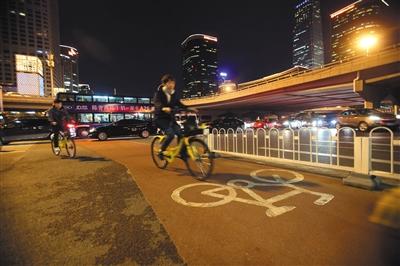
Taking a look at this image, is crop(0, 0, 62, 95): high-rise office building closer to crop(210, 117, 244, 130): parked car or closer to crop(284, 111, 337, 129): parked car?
crop(210, 117, 244, 130): parked car

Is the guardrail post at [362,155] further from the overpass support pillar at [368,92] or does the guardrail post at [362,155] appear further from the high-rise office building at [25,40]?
the high-rise office building at [25,40]

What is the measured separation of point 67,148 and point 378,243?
914 centimetres

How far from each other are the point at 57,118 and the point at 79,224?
6566 mm

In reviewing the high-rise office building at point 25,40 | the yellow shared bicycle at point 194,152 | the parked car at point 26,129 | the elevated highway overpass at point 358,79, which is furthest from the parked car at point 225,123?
the high-rise office building at point 25,40

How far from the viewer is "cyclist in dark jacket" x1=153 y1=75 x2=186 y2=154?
5.38 meters

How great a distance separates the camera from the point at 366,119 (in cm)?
1583

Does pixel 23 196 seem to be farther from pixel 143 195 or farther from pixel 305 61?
pixel 305 61

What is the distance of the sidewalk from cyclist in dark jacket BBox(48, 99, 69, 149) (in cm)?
337

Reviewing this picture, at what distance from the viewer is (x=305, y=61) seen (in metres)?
195

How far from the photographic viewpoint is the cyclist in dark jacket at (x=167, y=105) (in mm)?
5375

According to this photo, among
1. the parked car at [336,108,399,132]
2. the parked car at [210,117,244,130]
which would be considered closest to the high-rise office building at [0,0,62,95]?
the parked car at [210,117,244,130]

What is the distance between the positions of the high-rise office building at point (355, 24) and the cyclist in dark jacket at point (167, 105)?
287 ft

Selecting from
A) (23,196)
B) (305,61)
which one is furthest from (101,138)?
(305,61)

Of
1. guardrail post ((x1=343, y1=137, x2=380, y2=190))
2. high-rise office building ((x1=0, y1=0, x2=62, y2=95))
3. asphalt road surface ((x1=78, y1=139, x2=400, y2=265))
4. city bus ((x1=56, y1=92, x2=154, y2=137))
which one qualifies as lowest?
asphalt road surface ((x1=78, y1=139, x2=400, y2=265))
